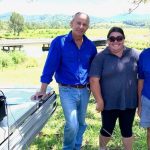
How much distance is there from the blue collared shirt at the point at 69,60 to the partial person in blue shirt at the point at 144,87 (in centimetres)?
61

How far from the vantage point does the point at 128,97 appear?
4.53m

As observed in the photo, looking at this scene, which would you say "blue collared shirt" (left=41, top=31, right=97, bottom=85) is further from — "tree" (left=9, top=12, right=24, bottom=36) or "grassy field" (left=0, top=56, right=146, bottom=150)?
"tree" (left=9, top=12, right=24, bottom=36)

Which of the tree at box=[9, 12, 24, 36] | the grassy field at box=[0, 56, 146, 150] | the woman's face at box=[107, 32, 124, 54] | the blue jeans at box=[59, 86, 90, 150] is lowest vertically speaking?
the tree at box=[9, 12, 24, 36]

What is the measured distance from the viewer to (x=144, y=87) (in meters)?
4.45

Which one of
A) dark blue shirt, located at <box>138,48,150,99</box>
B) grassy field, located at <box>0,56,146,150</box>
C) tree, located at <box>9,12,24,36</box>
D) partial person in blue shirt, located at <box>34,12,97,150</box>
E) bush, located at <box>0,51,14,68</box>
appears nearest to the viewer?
dark blue shirt, located at <box>138,48,150,99</box>

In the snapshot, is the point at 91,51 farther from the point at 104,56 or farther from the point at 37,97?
the point at 37,97

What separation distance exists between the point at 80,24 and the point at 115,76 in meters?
0.68

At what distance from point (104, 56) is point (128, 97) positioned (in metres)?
0.51

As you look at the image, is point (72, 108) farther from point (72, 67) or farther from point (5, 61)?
point (5, 61)

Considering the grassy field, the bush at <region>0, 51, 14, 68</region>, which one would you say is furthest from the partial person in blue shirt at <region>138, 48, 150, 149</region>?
the bush at <region>0, 51, 14, 68</region>

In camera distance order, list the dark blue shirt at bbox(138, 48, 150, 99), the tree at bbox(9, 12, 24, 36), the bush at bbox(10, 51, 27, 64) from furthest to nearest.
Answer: the tree at bbox(9, 12, 24, 36) < the bush at bbox(10, 51, 27, 64) < the dark blue shirt at bbox(138, 48, 150, 99)

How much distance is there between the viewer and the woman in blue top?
4441mm

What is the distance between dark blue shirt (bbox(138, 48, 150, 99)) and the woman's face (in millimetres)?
251

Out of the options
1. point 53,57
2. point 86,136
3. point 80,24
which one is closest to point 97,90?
point 53,57
